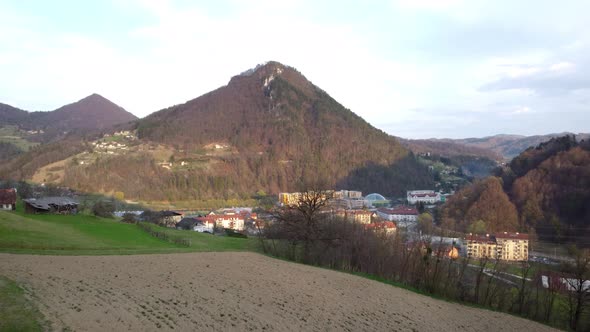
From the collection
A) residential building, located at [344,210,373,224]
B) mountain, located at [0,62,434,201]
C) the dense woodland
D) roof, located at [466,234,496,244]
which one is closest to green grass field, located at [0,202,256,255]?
residential building, located at [344,210,373,224]

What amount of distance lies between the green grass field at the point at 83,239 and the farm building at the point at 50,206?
8.28 feet

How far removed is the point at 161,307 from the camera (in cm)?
1191

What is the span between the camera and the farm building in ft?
132

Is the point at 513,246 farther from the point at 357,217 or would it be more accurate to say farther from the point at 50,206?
the point at 50,206

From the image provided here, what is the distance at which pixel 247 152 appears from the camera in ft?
464

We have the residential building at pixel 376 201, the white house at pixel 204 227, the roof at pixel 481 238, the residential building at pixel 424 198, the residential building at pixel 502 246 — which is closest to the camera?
the residential building at pixel 502 246

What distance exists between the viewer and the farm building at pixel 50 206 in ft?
132

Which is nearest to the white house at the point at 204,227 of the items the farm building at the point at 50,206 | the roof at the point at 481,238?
the farm building at the point at 50,206

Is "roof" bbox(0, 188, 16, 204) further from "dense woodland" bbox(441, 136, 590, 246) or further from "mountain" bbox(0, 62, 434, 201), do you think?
"mountain" bbox(0, 62, 434, 201)

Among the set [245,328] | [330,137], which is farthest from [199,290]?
[330,137]

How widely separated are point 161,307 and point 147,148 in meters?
A: 122

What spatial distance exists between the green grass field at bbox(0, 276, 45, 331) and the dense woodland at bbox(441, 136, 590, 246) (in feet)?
157

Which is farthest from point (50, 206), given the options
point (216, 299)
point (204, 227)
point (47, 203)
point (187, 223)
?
point (216, 299)

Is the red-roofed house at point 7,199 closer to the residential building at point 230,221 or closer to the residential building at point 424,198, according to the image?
the residential building at point 230,221
